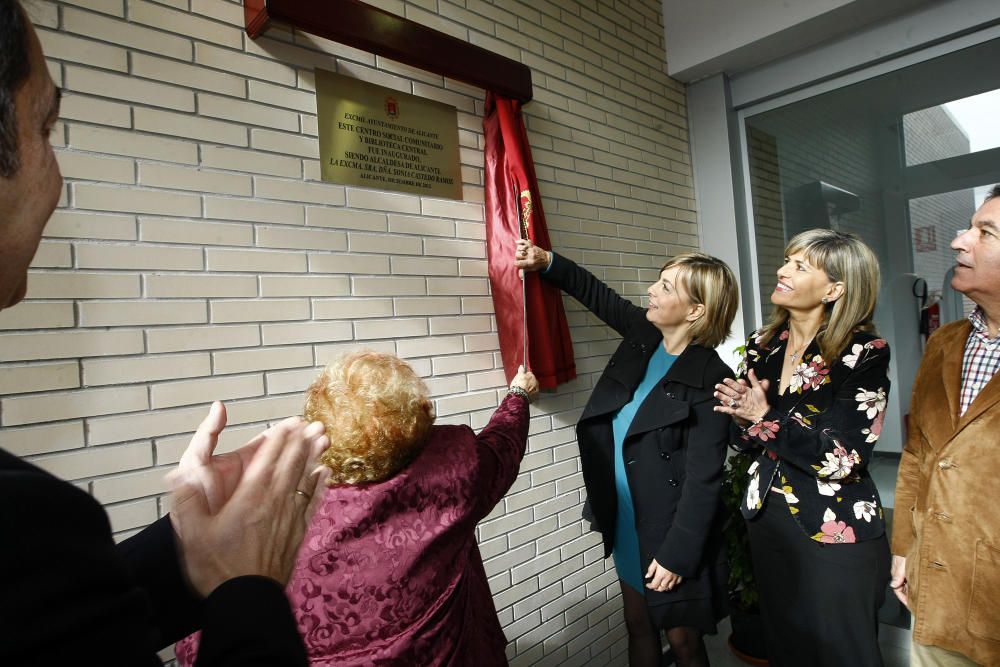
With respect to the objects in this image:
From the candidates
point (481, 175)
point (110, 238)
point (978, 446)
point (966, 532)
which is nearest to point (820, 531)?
point (966, 532)

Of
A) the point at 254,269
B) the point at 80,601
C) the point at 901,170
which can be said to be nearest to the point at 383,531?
the point at 80,601

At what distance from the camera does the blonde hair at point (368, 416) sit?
49.8 inches

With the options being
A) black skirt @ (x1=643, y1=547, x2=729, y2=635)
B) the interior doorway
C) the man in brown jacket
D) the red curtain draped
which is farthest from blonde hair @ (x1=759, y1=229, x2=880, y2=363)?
the interior doorway

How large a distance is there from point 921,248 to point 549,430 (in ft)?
7.44

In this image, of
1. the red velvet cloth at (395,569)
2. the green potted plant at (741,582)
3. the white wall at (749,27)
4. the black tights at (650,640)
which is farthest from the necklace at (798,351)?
the white wall at (749,27)

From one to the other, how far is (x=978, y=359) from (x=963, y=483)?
0.40 m

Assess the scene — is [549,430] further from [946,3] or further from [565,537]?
[946,3]

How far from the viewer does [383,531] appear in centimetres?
128

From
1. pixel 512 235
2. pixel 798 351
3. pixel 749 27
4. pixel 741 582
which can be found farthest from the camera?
pixel 749 27

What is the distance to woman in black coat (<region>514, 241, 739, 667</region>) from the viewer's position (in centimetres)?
203

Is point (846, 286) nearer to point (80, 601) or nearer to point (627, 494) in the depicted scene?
point (627, 494)

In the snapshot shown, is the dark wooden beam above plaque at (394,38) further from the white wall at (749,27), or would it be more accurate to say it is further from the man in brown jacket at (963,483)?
Answer: the man in brown jacket at (963,483)

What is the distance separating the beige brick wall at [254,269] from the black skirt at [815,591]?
967 mm

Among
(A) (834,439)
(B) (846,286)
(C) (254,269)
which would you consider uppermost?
(C) (254,269)
